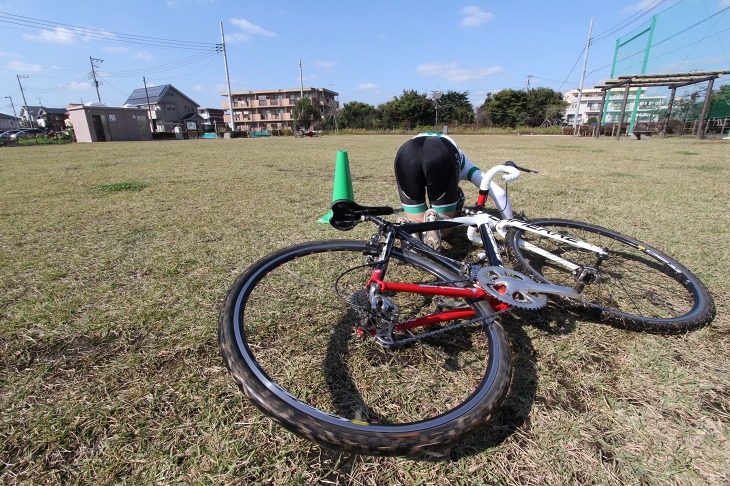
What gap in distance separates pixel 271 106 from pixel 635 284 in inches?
3259

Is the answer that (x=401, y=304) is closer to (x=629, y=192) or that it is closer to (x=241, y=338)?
(x=241, y=338)

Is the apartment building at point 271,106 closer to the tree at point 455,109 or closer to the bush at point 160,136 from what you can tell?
the tree at point 455,109

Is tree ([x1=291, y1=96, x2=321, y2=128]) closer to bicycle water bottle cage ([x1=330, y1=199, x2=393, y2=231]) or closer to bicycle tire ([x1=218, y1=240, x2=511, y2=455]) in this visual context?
bicycle tire ([x1=218, y1=240, x2=511, y2=455])

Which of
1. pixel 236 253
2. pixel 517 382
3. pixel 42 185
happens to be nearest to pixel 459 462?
pixel 517 382

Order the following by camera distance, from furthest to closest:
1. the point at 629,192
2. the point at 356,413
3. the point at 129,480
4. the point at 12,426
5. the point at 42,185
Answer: the point at 42,185, the point at 629,192, the point at 356,413, the point at 12,426, the point at 129,480

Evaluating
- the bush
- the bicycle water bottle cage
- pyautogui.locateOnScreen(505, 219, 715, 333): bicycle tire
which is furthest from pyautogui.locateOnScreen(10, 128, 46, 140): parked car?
pyautogui.locateOnScreen(505, 219, 715, 333): bicycle tire

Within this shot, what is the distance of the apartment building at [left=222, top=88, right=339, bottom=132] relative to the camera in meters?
74.5

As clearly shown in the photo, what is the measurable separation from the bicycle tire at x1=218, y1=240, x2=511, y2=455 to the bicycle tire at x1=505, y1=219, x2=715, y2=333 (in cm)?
84

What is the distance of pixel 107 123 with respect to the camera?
3120cm

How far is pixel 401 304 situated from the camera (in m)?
2.34

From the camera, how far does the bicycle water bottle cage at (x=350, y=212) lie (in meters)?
1.89

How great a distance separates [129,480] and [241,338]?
0.59 metres

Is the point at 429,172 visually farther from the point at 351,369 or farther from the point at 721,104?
the point at 721,104

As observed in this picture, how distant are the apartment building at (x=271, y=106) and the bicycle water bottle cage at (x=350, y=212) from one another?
76.9 m
